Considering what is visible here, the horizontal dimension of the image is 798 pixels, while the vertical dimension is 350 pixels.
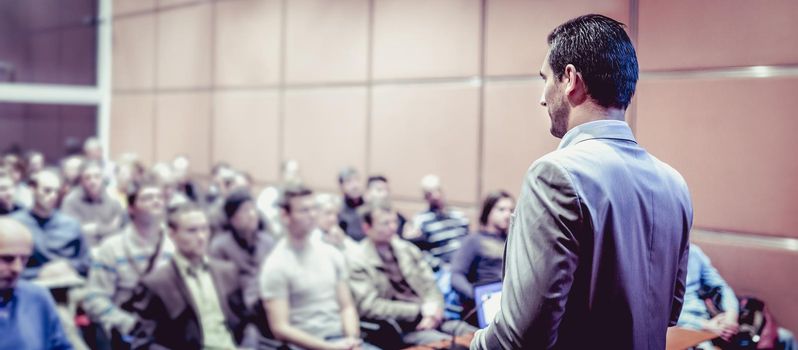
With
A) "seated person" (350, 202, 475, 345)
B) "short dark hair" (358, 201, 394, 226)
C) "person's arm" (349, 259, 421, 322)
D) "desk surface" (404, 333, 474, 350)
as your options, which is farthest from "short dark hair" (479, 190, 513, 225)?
"desk surface" (404, 333, 474, 350)

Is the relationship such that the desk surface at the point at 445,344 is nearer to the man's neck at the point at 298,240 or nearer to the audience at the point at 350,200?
the man's neck at the point at 298,240

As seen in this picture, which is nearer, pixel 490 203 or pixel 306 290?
pixel 306 290

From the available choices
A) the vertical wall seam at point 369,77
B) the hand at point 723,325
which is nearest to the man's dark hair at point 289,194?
the hand at point 723,325

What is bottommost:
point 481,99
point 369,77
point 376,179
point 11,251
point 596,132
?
point 11,251

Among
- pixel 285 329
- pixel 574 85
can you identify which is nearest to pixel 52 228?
pixel 285 329

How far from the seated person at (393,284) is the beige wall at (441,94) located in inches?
53.3

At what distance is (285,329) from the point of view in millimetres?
3455

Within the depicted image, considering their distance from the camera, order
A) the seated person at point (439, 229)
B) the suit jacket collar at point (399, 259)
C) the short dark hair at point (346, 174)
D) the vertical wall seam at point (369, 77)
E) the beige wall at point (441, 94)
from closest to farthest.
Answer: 1. the beige wall at point (441, 94)
2. the suit jacket collar at point (399, 259)
3. the seated person at point (439, 229)
4. the short dark hair at point (346, 174)
5. the vertical wall seam at point (369, 77)

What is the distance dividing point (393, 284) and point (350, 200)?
1902 mm

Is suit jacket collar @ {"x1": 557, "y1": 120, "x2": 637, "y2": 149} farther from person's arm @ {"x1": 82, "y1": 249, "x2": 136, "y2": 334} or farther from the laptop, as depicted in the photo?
person's arm @ {"x1": 82, "y1": 249, "x2": 136, "y2": 334}

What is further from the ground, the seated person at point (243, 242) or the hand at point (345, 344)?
the seated person at point (243, 242)

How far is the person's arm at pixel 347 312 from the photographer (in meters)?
3.71

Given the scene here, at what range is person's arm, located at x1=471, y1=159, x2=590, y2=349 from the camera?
1.16 meters

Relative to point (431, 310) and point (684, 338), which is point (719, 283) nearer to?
point (684, 338)
